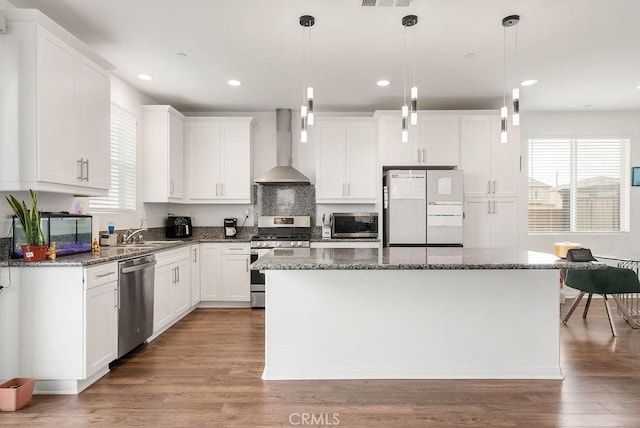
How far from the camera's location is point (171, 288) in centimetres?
402

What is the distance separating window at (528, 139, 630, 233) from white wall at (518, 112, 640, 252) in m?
0.09

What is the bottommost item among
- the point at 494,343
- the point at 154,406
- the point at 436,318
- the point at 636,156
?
the point at 154,406

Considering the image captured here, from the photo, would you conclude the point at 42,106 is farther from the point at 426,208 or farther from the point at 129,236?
the point at 426,208

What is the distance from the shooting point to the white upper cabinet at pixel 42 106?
2.45 meters

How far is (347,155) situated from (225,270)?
2.18 metres

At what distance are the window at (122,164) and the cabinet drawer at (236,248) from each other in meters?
1.17

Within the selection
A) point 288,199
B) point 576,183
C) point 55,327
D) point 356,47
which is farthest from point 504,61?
point 55,327

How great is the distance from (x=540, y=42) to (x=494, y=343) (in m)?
2.54

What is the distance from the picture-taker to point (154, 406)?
2.35 m

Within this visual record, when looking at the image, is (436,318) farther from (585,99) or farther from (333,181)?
(585,99)

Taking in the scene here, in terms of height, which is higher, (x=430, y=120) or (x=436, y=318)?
(x=430, y=120)

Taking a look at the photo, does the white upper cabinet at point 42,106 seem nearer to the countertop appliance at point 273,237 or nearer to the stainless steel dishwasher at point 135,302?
the stainless steel dishwasher at point 135,302

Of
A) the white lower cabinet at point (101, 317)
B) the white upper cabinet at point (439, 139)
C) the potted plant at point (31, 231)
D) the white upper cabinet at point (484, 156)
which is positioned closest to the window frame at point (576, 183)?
the white upper cabinet at point (484, 156)

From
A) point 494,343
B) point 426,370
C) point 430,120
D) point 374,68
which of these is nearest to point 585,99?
point 430,120
